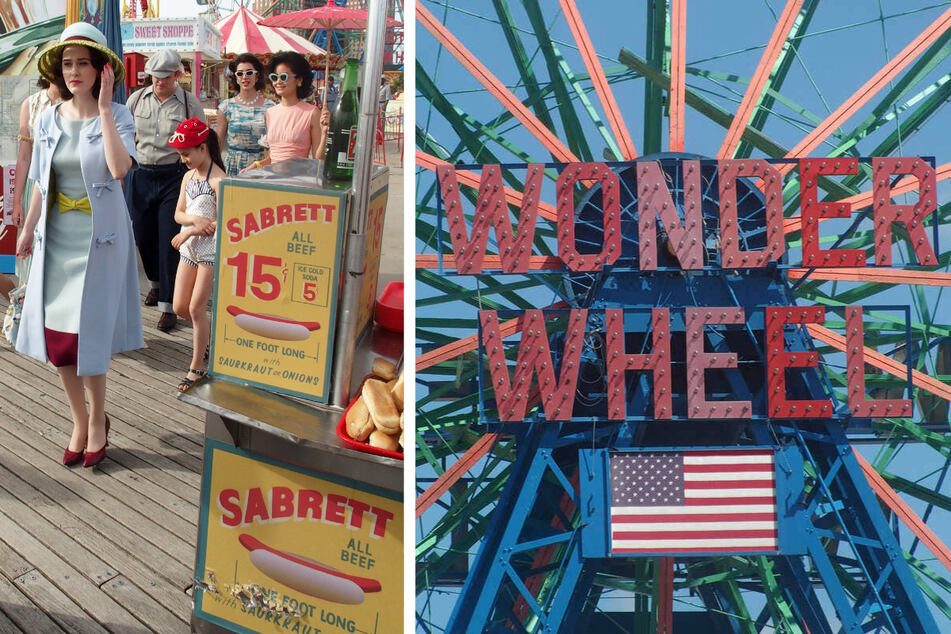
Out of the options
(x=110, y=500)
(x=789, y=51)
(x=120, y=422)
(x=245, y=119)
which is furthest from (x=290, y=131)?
(x=789, y=51)

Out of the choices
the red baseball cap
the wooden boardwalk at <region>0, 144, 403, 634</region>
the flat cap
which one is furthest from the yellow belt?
the flat cap

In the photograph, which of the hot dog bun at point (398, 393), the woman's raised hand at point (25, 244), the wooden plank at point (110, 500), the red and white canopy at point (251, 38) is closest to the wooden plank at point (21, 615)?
the wooden plank at point (110, 500)

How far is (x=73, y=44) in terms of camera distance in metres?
3.84

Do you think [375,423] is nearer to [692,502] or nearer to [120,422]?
[692,502]

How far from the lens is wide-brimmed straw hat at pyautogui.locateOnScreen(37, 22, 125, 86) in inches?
152

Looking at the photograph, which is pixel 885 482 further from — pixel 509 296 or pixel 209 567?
pixel 209 567

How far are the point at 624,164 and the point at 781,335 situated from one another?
3.01 feet

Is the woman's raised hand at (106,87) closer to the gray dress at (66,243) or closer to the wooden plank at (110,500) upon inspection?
the gray dress at (66,243)

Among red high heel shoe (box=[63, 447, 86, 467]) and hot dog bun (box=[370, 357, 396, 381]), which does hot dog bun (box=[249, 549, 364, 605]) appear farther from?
red high heel shoe (box=[63, 447, 86, 467])

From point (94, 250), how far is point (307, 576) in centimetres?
209

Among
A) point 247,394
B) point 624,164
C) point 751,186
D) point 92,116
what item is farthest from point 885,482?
point 92,116

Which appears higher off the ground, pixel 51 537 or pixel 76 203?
pixel 76 203

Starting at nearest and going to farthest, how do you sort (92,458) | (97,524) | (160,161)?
(97,524) → (92,458) → (160,161)

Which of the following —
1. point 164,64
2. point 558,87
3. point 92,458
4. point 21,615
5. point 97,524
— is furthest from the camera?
point 164,64
